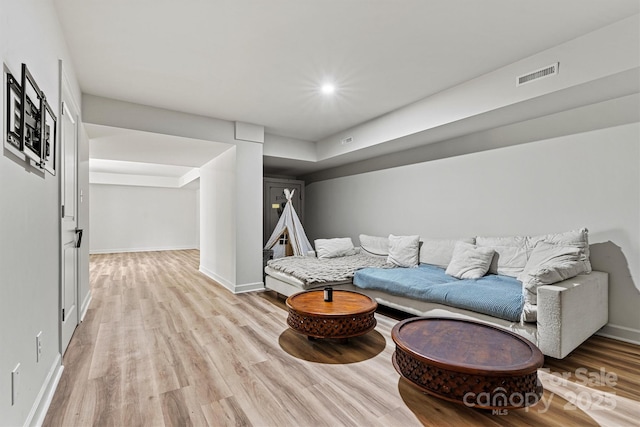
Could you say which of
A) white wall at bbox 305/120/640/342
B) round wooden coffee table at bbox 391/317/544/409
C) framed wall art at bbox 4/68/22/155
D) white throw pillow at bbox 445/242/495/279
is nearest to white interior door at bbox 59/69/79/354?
framed wall art at bbox 4/68/22/155

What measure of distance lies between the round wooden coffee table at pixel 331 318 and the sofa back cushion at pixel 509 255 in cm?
156

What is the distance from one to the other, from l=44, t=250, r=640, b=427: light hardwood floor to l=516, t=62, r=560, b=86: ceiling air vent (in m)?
2.40

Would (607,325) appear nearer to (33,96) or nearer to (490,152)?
(490,152)

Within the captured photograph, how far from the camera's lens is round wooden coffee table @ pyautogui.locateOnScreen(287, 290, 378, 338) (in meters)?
2.60

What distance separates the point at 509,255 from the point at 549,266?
37.7 inches

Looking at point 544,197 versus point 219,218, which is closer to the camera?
point 544,197

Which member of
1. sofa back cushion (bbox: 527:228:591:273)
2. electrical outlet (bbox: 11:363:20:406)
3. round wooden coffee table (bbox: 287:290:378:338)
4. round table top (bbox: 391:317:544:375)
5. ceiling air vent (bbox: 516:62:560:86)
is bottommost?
round wooden coffee table (bbox: 287:290:378:338)

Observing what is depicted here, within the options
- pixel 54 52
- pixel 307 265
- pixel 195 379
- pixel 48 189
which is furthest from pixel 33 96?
pixel 307 265

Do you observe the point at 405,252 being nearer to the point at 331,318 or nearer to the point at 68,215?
the point at 331,318

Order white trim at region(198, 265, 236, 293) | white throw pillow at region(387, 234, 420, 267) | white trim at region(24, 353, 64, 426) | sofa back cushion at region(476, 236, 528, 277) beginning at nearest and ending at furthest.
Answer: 1. white trim at region(24, 353, 64, 426)
2. sofa back cushion at region(476, 236, 528, 277)
3. white throw pillow at region(387, 234, 420, 267)
4. white trim at region(198, 265, 236, 293)

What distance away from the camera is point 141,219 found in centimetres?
1039

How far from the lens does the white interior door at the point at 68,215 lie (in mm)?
2473

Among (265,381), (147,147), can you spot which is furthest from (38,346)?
(147,147)

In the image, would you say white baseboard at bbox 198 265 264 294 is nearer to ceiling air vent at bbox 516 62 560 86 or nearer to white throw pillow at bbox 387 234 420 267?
white throw pillow at bbox 387 234 420 267
